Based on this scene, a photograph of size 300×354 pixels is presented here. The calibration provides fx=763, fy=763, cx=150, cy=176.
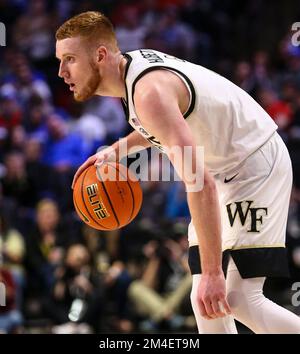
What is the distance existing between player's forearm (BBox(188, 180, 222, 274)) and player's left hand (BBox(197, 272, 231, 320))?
32 mm

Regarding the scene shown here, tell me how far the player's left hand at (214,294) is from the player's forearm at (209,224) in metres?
0.03

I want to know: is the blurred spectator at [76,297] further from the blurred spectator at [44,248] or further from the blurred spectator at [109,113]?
the blurred spectator at [109,113]

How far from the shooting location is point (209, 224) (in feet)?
10.8

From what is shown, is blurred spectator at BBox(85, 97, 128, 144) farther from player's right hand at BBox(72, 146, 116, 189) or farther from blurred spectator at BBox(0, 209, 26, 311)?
player's right hand at BBox(72, 146, 116, 189)

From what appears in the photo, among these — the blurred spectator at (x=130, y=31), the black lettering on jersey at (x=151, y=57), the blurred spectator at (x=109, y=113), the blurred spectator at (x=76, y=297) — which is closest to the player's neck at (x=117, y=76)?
the black lettering on jersey at (x=151, y=57)

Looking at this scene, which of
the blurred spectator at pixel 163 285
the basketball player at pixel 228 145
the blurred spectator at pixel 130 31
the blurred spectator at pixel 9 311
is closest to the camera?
the basketball player at pixel 228 145

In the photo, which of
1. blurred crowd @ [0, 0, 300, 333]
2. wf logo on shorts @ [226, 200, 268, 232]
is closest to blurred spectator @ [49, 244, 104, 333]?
blurred crowd @ [0, 0, 300, 333]

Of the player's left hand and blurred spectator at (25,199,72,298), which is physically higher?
the player's left hand

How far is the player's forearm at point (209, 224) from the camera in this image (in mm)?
3301

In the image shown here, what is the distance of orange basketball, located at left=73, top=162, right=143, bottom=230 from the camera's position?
13.6ft

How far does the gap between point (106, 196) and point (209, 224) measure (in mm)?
968

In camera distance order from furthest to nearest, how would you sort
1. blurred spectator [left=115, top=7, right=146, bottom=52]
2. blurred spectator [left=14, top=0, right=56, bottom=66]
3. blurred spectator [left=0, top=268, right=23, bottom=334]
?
blurred spectator [left=14, top=0, right=56, bottom=66]
blurred spectator [left=115, top=7, right=146, bottom=52]
blurred spectator [left=0, top=268, right=23, bottom=334]

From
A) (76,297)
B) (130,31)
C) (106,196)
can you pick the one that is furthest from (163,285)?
(130,31)
